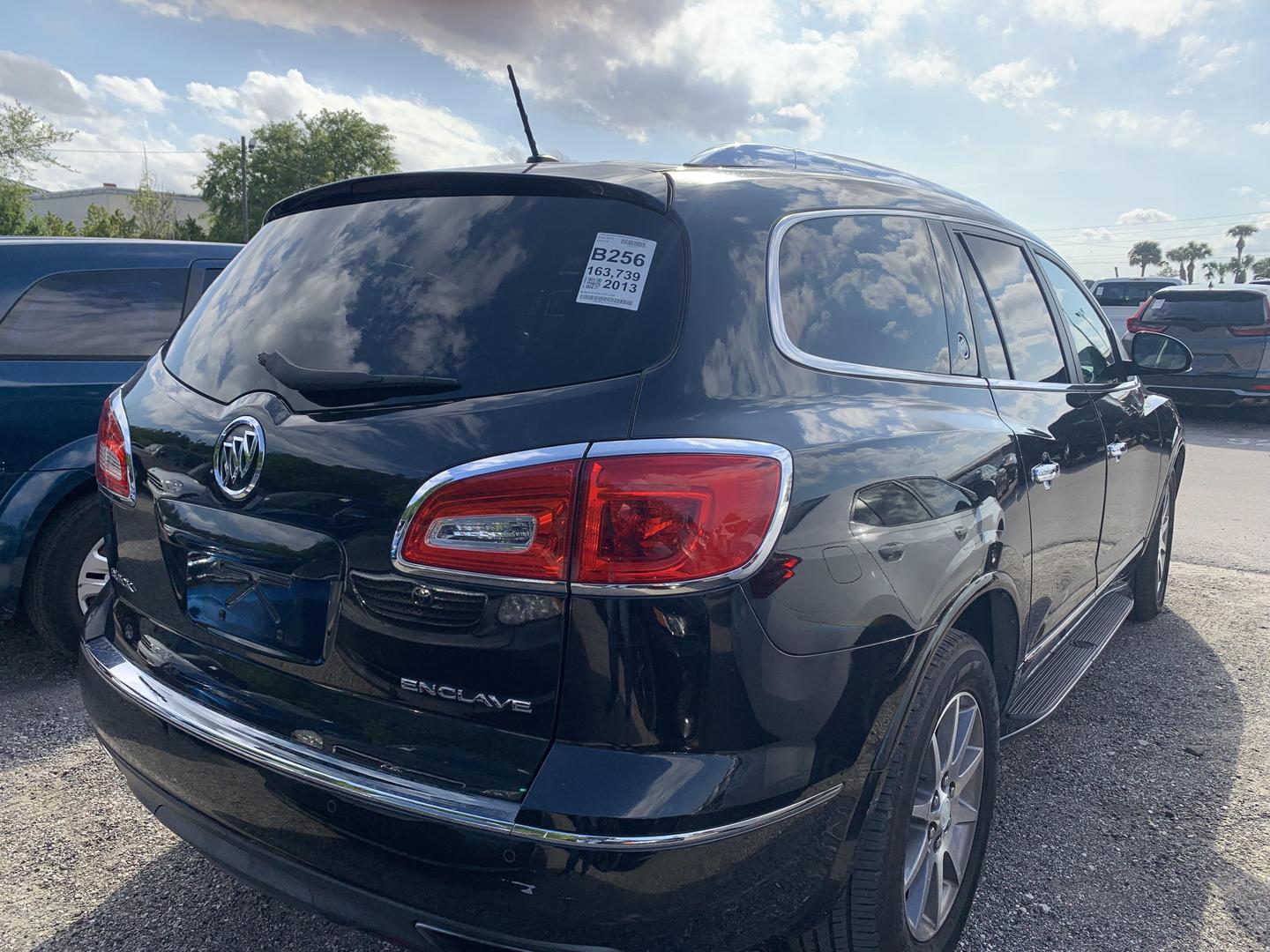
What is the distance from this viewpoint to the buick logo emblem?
1863 mm

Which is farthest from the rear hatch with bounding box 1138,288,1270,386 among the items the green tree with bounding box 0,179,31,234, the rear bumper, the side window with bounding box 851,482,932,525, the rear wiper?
the green tree with bounding box 0,179,31,234

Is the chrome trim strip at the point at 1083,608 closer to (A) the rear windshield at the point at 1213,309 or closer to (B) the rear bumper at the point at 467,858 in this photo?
(B) the rear bumper at the point at 467,858

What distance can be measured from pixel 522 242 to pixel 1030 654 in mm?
1993

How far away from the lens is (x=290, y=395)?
6.23ft

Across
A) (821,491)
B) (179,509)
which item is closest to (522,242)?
(821,491)

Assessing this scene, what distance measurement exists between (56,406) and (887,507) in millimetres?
3278

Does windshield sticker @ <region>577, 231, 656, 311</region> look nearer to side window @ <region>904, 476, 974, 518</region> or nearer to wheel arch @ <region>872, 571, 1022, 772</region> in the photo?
side window @ <region>904, 476, 974, 518</region>

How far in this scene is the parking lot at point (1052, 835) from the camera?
2.41 metres

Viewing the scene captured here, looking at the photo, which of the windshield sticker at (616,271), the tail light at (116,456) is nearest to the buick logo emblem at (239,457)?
the tail light at (116,456)

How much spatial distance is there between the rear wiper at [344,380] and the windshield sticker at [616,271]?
304 millimetres

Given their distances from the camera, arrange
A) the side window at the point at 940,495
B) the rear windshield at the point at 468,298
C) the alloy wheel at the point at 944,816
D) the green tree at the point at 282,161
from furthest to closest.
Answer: the green tree at the point at 282,161, the alloy wheel at the point at 944,816, the side window at the point at 940,495, the rear windshield at the point at 468,298

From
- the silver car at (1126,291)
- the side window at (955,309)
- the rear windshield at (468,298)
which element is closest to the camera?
the rear windshield at (468,298)

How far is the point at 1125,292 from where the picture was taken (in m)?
21.2

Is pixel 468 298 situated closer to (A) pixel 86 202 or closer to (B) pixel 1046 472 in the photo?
(B) pixel 1046 472
